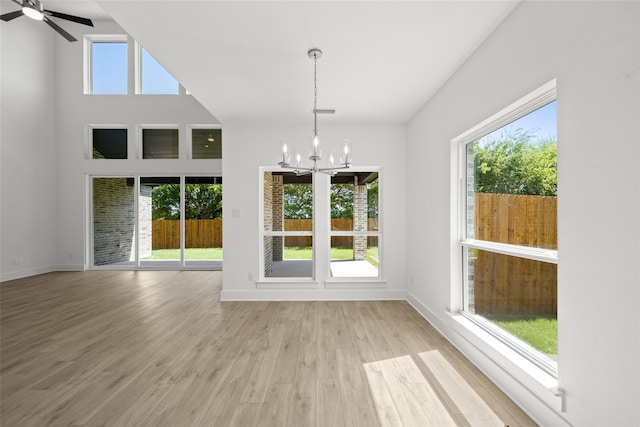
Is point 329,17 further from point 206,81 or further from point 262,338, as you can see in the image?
point 262,338

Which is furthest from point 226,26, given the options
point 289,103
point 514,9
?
point 514,9

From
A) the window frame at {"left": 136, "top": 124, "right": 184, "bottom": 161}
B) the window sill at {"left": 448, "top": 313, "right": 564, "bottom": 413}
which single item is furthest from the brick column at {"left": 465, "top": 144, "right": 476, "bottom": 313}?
the window frame at {"left": 136, "top": 124, "right": 184, "bottom": 161}

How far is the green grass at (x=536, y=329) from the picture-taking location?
6.15ft

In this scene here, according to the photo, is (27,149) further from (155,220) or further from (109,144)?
(155,220)

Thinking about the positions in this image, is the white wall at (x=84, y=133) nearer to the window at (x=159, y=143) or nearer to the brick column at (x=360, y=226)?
the window at (x=159, y=143)

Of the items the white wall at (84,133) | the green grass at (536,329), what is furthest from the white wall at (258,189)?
the white wall at (84,133)

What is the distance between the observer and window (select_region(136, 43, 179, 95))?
23.3 feet

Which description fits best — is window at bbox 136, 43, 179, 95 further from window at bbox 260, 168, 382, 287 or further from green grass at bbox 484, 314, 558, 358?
green grass at bbox 484, 314, 558, 358

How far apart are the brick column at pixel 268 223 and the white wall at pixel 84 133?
2756mm

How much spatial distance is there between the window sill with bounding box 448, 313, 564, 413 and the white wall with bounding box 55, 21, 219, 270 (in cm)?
602

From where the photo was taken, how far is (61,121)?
6.98m

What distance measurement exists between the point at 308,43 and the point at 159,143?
603cm

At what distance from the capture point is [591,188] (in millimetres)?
1475

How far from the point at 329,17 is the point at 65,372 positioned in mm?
3466
